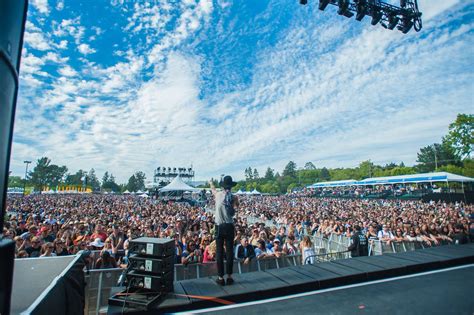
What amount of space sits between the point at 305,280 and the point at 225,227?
168 centimetres

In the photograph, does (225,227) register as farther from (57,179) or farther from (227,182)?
(57,179)

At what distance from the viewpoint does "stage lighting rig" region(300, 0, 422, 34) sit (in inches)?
337

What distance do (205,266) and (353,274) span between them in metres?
3.53

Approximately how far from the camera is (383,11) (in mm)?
9062

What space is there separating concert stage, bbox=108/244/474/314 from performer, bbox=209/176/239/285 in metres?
0.27

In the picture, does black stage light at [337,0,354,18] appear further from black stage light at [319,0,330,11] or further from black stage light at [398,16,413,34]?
black stage light at [398,16,413,34]

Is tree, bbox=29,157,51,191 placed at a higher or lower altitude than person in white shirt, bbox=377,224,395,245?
higher

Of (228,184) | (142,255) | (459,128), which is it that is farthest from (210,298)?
(459,128)

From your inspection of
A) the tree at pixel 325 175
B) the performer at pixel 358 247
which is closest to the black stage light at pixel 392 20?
the performer at pixel 358 247

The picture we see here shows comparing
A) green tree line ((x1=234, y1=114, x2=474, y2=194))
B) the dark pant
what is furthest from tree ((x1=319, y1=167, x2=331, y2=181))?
the dark pant

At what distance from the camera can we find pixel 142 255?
12.3ft

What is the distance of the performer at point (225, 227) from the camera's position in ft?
14.0

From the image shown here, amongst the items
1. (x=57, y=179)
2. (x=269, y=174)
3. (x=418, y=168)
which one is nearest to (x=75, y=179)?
(x=57, y=179)

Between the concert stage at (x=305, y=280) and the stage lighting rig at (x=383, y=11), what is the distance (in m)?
7.79
